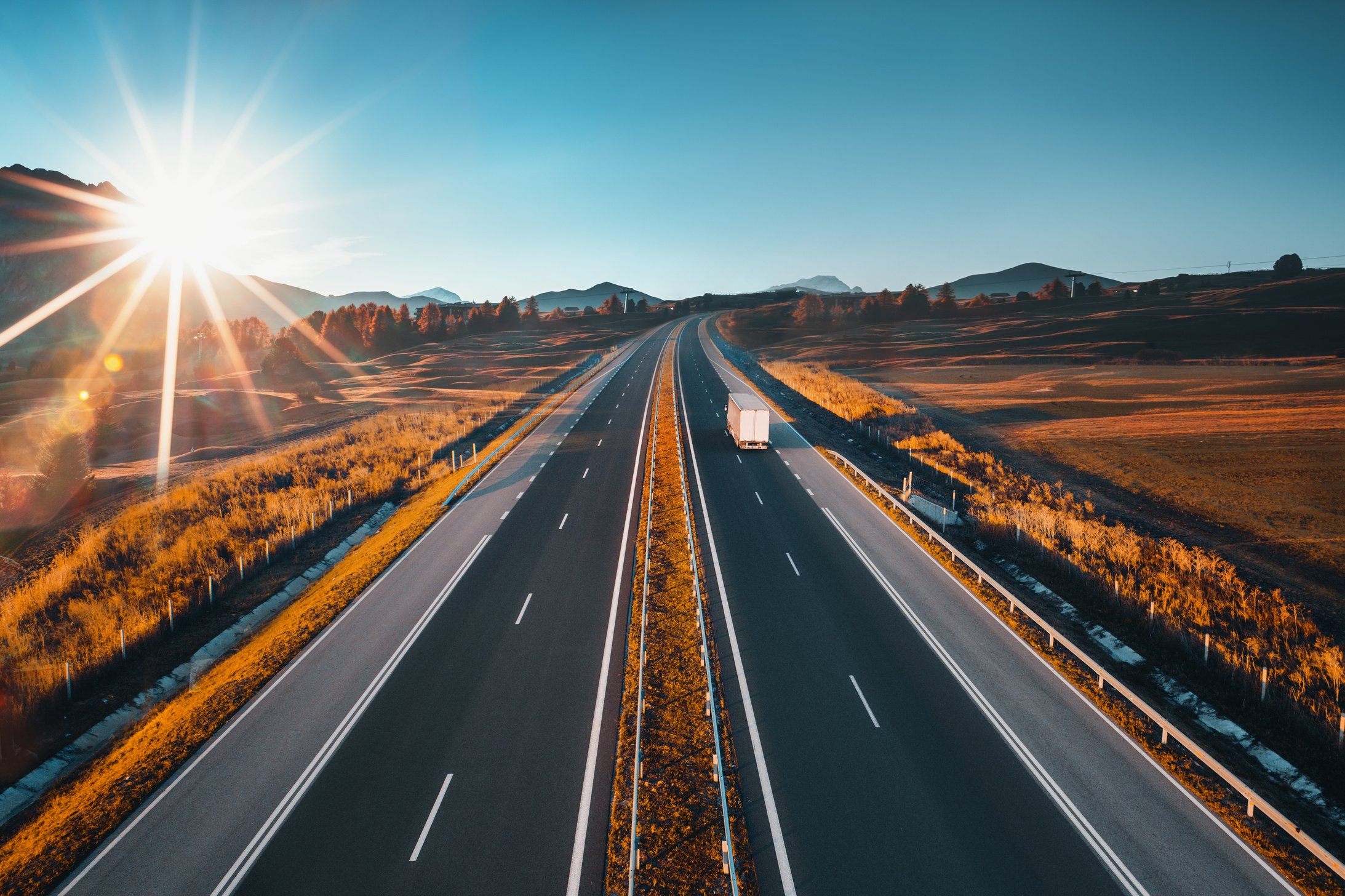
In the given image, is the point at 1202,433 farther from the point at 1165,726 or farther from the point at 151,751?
the point at 151,751

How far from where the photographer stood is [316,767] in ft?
36.1

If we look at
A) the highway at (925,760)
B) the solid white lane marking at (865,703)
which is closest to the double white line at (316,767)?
the highway at (925,760)

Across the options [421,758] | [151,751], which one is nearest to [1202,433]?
[421,758]

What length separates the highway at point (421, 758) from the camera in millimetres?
8906

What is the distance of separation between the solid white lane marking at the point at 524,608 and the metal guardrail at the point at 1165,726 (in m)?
13.5

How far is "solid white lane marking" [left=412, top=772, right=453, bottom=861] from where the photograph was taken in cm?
910

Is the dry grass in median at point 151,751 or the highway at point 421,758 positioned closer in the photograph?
the highway at point 421,758

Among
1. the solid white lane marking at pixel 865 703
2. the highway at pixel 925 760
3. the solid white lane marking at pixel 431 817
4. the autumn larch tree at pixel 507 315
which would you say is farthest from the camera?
the autumn larch tree at pixel 507 315

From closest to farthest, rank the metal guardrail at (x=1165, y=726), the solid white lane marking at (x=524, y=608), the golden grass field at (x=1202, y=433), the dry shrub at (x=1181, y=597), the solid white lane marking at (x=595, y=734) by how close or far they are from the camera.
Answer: the metal guardrail at (x=1165, y=726)
the solid white lane marking at (x=595, y=734)
the dry shrub at (x=1181, y=597)
the solid white lane marking at (x=524, y=608)
the golden grass field at (x=1202, y=433)

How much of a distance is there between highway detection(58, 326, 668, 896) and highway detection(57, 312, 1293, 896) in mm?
45

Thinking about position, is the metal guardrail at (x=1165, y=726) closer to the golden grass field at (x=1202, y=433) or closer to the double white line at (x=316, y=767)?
the golden grass field at (x=1202, y=433)

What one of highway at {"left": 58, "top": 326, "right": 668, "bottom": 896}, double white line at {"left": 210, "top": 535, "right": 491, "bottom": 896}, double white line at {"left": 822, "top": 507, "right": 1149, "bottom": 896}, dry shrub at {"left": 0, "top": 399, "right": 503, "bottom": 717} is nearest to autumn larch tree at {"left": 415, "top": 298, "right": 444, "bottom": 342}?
dry shrub at {"left": 0, "top": 399, "right": 503, "bottom": 717}

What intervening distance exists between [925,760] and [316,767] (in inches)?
449

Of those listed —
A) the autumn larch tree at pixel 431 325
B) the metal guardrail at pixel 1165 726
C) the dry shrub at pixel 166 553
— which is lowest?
the metal guardrail at pixel 1165 726
